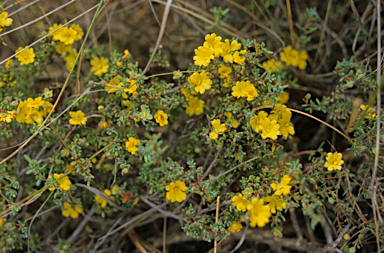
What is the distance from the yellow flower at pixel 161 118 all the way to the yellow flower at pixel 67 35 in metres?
0.93

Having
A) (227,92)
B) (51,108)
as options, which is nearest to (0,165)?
(51,108)

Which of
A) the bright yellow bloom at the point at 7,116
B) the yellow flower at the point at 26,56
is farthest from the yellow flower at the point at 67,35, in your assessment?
the bright yellow bloom at the point at 7,116

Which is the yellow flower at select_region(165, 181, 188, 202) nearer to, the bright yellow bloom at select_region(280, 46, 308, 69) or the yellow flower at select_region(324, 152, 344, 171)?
the yellow flower at select_region(324, 152, 344, 171)

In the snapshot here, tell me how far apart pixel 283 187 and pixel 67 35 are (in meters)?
1.92

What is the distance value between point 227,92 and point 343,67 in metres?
1.03

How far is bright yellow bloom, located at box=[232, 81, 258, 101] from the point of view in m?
1.88

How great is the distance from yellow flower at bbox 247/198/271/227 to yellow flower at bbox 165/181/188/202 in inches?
20.9

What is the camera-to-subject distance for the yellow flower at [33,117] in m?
1.98

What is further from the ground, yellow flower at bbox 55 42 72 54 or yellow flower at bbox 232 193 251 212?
yellow flower at bbox 55 42 72 54

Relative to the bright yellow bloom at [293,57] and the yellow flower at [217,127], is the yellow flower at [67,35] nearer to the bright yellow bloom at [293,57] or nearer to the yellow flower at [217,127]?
the yellow flower at [217,127]

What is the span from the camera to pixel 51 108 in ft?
7.00

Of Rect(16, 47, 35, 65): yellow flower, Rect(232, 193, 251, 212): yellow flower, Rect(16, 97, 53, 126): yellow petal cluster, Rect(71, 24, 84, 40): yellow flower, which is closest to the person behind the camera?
Rect(232, 193, 251, 212): yellow flower

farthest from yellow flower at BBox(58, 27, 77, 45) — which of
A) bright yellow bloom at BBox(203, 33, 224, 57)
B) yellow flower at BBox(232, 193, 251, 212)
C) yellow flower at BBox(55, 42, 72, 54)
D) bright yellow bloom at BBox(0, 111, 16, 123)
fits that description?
yellow flower at BBox(232, 193, 251, 212)

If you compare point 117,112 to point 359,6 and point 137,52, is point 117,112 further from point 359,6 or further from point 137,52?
point 359,6
